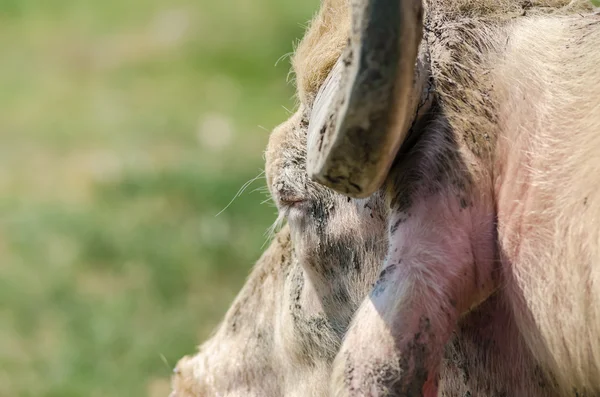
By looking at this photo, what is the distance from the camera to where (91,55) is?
13.5 m

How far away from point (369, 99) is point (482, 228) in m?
0.55

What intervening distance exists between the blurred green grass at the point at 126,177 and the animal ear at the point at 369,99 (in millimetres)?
2981

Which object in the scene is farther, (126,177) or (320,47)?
(126,177)

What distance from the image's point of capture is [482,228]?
2480mm

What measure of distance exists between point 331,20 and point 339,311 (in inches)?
35.3

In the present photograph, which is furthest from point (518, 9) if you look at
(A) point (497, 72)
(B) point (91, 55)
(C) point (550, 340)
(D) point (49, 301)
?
(B) point (91, 55)

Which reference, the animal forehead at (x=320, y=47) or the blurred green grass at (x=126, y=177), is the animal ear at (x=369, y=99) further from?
the blurred green grass at (x=126, y=177)

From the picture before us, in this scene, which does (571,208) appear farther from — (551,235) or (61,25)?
(61,25)

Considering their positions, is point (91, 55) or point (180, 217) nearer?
point (180, 217)

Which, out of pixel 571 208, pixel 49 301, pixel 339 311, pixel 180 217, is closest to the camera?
pixel 571 208

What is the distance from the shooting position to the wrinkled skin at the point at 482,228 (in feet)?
7.46

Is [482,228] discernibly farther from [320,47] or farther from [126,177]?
[126,177]

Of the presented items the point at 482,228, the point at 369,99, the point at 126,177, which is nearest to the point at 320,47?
the point at 482,228

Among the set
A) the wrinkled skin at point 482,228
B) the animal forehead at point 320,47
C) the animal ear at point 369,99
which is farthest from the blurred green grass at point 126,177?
the animal ear at point 369,99
